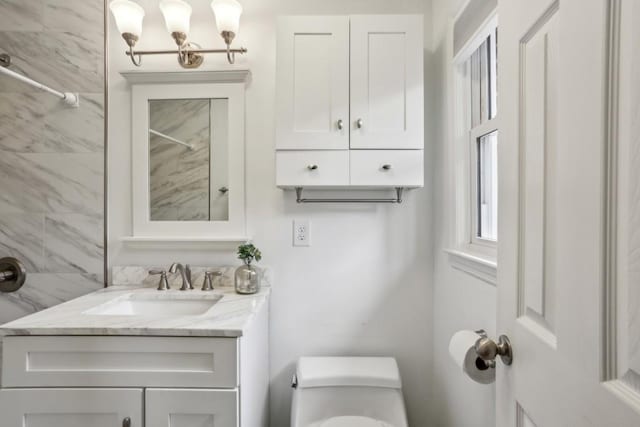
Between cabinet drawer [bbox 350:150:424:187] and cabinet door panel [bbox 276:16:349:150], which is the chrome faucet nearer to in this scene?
cabinet door panel [bbox 276:16:349:150]

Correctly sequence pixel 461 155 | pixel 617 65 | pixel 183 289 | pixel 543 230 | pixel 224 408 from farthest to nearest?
pixel 183 289
pixel 461 155
pixel 224 408
pixel 543 230
pixel 617 65

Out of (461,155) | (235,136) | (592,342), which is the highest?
(235,136)

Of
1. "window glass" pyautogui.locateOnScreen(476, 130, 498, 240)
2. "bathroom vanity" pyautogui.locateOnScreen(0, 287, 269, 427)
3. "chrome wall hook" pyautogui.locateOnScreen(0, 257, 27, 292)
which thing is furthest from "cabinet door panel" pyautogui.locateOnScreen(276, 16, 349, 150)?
"chrome wall hook" pyautogui.locateOnScreen(0, 257, 27, 292)

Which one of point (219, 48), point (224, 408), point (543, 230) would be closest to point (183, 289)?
point (224, 408)

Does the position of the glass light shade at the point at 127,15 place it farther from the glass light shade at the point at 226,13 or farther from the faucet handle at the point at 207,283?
the faucet handle at the point at 207,283

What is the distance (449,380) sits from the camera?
142cm

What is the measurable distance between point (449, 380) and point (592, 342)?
1.14 meters

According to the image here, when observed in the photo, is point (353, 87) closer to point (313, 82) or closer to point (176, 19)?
point (313, 82)

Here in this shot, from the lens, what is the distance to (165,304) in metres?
1.48

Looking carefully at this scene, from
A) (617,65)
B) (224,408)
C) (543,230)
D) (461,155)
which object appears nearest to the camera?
(617,65)

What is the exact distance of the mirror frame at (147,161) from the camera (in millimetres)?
1596

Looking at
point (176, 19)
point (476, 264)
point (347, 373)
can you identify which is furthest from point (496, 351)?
point (176, 19)

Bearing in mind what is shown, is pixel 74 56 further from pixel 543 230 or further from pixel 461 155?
pixel 543 230

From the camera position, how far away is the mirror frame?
5.24ft
